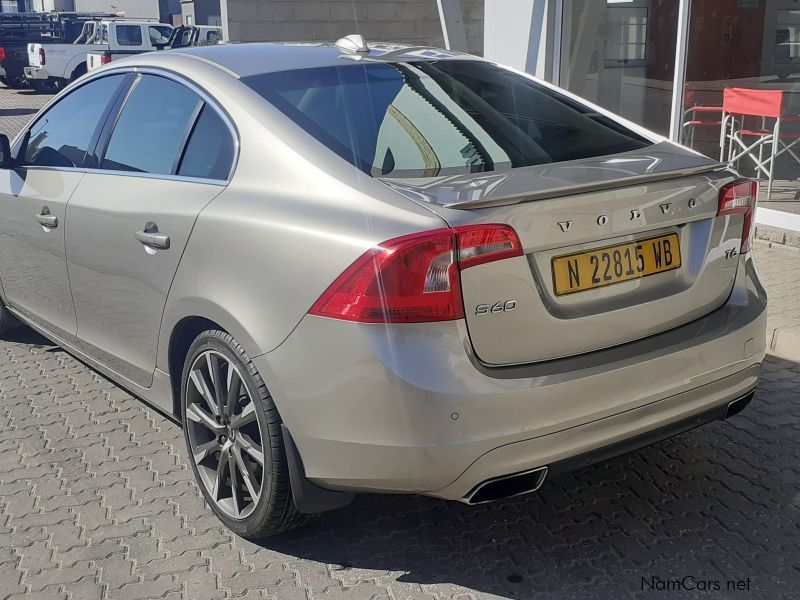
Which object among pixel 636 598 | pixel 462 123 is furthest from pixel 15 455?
pixel 636 598

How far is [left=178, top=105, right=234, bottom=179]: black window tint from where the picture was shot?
3.21 metres

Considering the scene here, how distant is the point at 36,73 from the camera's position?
24.0m

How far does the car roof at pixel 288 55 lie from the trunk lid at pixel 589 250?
95cm

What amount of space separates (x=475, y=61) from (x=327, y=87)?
2.85 feet

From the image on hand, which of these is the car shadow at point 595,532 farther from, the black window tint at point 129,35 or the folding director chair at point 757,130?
the black window tint at point 129,35

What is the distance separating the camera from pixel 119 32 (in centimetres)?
2359

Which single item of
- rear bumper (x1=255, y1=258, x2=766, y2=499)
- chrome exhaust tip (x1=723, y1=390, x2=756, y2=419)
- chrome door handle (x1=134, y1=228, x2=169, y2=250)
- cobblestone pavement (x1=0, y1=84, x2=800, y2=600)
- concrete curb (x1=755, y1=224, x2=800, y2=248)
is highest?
chrome door handle (x1=134, y1=228, x2=169, y2=250)

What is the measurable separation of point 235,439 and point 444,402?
37.5 inches

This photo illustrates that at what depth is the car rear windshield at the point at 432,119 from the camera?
3.01m

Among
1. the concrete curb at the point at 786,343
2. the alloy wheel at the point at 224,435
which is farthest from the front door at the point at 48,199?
the concrete curb at the point at 786,343

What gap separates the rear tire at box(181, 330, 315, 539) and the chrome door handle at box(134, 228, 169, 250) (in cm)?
39

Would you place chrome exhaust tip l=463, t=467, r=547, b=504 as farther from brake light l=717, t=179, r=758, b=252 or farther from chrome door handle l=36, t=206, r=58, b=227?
chrome door handle l=36, t=206, r=58, b=227

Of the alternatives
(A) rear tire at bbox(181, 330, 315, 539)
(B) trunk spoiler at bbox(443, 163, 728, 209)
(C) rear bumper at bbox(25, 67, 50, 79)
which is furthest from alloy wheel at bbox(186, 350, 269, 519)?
(C) rear bumper at bbox(25, 67, 50, 79)

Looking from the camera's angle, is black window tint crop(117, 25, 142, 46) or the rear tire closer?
the rear tire
